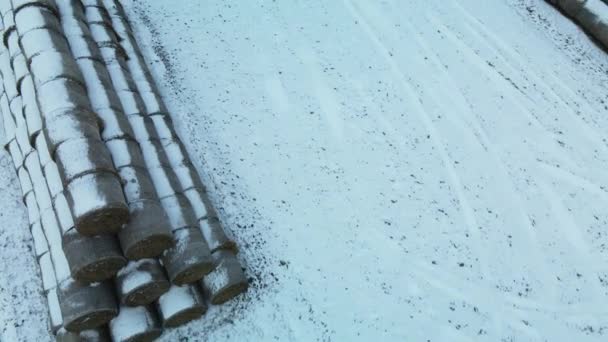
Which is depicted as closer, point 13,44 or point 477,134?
point 13,44

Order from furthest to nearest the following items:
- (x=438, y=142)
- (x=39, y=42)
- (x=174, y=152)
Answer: (x=438, y=142) → (x=174, y=152) → (x=39, y=42)

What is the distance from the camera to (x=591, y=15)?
36.0 ft

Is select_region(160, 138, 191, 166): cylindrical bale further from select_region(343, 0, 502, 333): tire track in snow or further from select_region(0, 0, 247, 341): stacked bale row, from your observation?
select_region(343, 0, 502, 333): tire track in snow

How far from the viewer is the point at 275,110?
350 inches

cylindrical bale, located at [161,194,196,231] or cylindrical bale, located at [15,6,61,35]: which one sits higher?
cylindrical bale, located at [15,6,61,35]

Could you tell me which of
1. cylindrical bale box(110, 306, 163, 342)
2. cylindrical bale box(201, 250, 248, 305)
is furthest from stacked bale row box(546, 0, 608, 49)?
cylindrical bale box(110, 306, 163, 342)

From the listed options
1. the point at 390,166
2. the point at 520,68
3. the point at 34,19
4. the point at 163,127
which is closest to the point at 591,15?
the point at 520,68

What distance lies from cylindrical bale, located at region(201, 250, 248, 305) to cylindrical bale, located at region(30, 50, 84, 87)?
117 inches

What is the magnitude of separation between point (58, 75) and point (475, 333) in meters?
6.58

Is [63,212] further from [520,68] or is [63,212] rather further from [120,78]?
[520,68]

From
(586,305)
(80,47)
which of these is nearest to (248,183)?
(80,47)

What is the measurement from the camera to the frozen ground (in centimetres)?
681

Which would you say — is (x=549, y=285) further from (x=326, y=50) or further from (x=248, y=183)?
(x=326, y=50)

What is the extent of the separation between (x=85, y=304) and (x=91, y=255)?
24.2 inches
